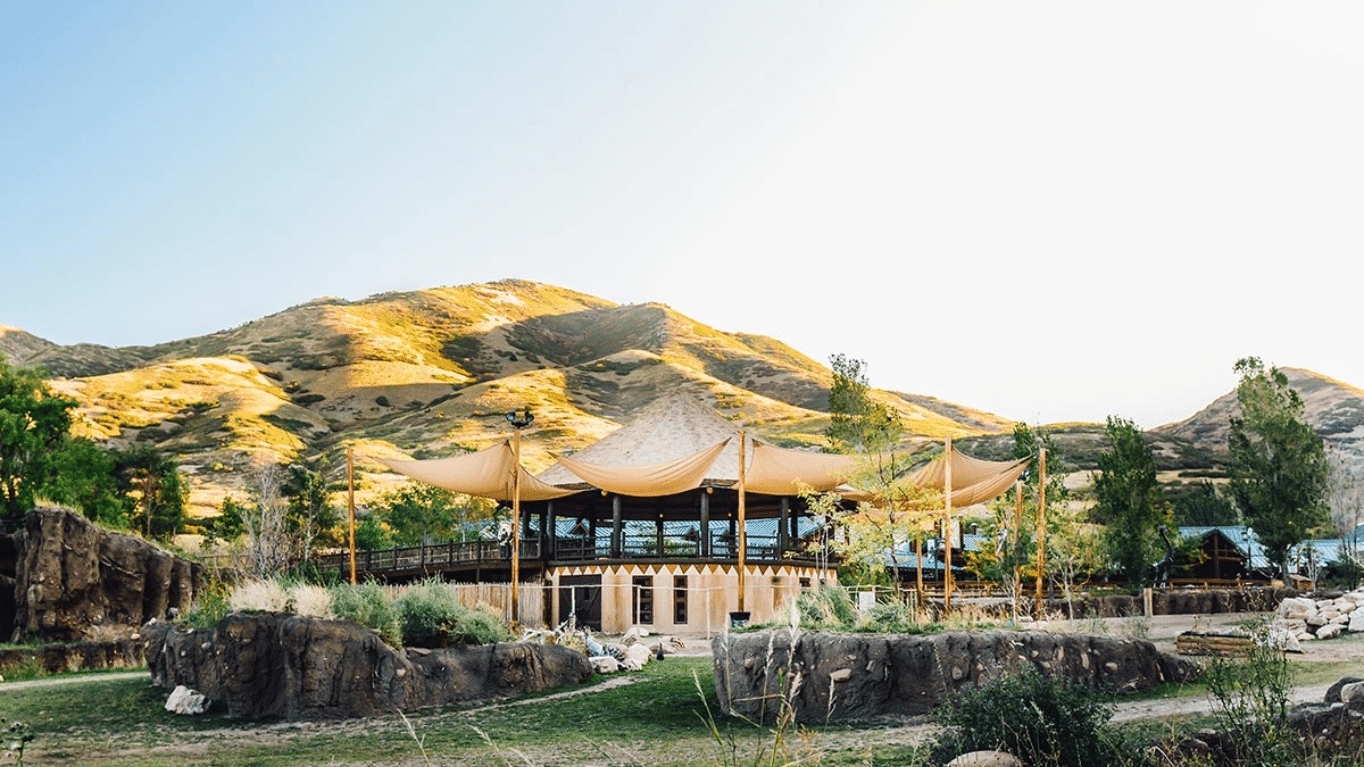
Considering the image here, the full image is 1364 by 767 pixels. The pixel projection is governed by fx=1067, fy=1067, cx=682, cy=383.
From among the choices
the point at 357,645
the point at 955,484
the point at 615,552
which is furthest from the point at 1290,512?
the point at 357,645

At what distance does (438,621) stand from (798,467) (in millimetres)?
14694

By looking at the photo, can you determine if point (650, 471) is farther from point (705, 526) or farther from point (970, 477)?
point (970, 477)

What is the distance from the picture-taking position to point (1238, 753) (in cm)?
588

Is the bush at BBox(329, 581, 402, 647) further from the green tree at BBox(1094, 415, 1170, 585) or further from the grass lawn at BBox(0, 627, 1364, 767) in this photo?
the green tree at BBox(1094, 415, 1170, 585)

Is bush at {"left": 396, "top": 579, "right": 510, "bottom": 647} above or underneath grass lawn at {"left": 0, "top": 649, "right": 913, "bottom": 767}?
above

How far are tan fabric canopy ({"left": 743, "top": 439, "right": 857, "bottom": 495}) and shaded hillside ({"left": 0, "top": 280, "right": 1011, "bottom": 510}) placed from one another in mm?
49233

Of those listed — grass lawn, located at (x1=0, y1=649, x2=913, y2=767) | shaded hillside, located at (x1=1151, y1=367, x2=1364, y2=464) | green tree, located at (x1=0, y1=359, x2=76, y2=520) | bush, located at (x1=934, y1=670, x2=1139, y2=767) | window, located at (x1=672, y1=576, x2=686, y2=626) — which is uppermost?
shaded hillside, located at (x1=1151, y1=367, x2=1364, y2=464)

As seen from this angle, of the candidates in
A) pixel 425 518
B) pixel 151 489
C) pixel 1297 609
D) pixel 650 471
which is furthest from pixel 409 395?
pixel 1297 609

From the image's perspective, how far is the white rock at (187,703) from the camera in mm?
13156

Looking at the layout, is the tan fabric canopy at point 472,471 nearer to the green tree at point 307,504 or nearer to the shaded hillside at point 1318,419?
the green tree at point 307,504

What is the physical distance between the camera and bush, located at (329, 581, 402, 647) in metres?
13.6

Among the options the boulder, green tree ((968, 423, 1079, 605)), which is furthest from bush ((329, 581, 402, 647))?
green tree ((968, 423, 1079, 605))

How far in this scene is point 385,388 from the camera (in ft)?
416

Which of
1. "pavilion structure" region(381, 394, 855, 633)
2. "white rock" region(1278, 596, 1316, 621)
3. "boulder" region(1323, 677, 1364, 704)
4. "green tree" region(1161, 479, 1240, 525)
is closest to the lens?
"boulder" region(1323, 677, 1364, 704)
